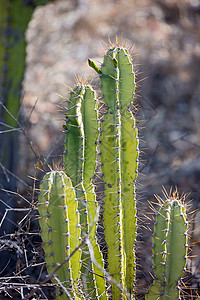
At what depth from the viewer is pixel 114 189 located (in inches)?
79.0

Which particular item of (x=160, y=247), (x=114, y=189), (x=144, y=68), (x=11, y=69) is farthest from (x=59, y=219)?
(x=144, y=68)

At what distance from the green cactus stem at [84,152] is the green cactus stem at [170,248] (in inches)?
12.1

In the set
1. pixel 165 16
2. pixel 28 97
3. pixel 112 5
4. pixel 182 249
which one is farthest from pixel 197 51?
pixel 182 249

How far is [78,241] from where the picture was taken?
5.67 feet

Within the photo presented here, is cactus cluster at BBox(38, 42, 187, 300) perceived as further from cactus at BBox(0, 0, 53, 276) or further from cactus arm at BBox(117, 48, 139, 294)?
cactus at BBox(0, 0, 53, 276)

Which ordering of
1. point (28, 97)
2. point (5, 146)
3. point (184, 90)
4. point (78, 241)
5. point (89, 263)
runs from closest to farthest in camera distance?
point (78, 241)
point (89, 263)
point (5, 146)
point (28, 97)
point (184, 90)

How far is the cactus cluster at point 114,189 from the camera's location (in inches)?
72.5

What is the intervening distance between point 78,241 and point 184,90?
13.2 ft

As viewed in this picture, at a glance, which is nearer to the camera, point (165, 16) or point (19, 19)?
point (19, 19)

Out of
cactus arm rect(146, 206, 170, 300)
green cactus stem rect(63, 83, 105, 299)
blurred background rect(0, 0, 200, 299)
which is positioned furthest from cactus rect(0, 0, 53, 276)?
cactus arm rect(146, 206, 170, 300)

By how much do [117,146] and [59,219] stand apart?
49 cm

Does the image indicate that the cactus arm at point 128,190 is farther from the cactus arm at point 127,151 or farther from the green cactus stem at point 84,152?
the green cactus stem at point 84,152

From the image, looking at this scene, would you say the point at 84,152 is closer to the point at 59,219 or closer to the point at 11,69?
the point at 59,219

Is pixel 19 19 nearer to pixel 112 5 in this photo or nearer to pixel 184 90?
pixel 184 90
